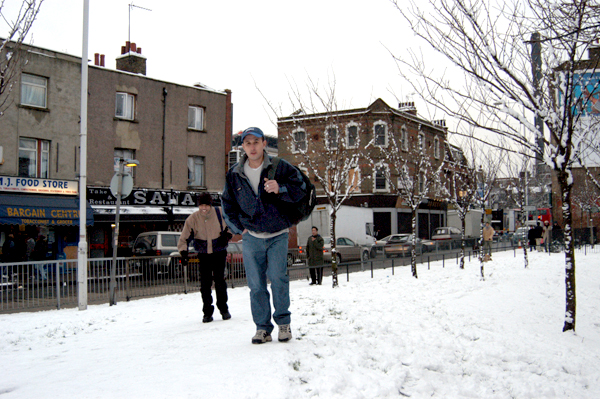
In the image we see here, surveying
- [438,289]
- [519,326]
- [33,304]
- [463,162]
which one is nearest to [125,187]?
[33,304]

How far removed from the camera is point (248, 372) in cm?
370

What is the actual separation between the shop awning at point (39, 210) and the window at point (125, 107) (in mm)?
4831

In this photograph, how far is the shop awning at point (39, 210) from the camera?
19.6m

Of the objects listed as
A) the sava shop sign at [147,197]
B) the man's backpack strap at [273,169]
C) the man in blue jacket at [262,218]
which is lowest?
the man in blue jacket at [262,218]

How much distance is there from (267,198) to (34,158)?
67.2 ft

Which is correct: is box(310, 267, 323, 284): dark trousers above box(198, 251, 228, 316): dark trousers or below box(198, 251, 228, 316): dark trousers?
below

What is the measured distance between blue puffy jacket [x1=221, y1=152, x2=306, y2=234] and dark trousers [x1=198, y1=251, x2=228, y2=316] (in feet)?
7.96

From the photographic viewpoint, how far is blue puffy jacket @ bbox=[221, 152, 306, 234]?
4.42 meters

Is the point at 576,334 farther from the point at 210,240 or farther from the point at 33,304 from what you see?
the point at 33,304

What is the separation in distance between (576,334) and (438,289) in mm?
3791

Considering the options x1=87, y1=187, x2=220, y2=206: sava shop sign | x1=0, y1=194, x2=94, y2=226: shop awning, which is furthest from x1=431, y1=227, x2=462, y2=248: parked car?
x1=0, y1=194, x2=94, y2=226: shop awning

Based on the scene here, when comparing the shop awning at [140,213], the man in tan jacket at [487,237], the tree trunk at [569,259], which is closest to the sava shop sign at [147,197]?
the shop awning at [140,213]

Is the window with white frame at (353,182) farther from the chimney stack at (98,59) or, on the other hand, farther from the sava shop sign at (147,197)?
the chimney stack at (98,59)

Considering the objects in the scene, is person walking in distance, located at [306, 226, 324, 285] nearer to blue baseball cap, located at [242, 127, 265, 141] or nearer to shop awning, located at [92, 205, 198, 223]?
blue baseball cap, located at [242, 127, 265, 141]
